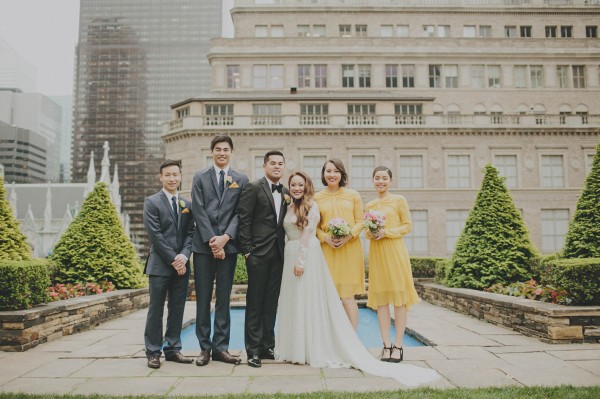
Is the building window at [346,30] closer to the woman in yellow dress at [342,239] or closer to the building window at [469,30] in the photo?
the building window at [469,30]

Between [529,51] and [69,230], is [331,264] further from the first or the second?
[529,51]

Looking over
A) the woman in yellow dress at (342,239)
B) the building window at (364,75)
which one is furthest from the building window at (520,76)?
the woman in yellow dress at (342,239)

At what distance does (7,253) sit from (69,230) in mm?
2436

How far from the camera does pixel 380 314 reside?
235 inches

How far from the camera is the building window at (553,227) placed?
30.6 m

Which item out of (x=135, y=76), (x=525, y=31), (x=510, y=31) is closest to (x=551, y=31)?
(x=525, y=31)

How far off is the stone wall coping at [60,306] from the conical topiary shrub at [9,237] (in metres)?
1.08

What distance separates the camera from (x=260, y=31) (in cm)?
3688

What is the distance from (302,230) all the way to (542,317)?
3962mm

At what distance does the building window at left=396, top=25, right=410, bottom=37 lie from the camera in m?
37.4

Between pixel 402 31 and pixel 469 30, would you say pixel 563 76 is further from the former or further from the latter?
pixel 402 31

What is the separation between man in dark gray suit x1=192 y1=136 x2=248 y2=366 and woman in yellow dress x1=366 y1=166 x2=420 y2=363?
5.95ft

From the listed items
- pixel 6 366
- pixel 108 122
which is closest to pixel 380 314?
pixel 6 366

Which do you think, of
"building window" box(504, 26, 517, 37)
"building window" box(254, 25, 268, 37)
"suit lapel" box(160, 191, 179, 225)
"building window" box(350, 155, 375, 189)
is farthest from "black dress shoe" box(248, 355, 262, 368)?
"building window" box(504, 26, 517, 37)
